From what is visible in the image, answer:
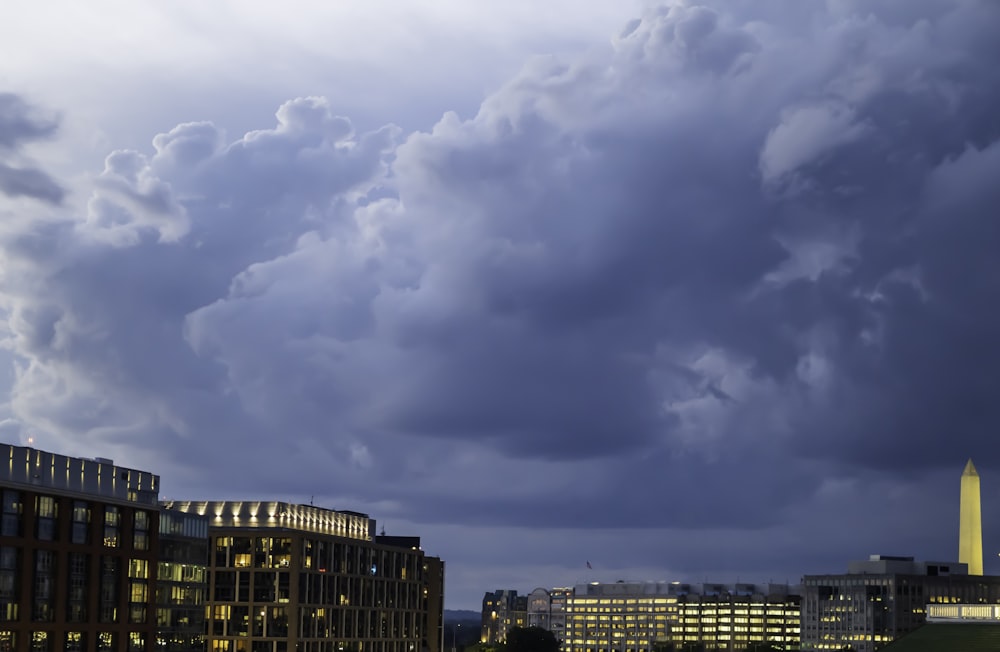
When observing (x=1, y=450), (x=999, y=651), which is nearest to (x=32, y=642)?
(x=1, y=450)

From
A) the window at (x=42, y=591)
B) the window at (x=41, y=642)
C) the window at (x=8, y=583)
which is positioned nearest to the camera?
the window at (x=8, y=583)

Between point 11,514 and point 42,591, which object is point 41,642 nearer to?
point 42,591

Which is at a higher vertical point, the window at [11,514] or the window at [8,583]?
the window at [11,514]

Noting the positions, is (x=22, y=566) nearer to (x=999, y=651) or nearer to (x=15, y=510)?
(x=15, y=510)

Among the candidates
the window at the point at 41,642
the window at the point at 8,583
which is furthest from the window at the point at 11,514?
the window at the point at 41,642

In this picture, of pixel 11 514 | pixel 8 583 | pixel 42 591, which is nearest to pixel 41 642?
pixel 42 591

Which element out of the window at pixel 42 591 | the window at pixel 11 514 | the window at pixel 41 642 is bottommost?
the window at pixel 41 642

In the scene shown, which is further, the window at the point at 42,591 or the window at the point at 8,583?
the window at the point at 42,591

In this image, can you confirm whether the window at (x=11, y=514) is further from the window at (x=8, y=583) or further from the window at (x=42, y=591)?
the window at (x=42, y=591)

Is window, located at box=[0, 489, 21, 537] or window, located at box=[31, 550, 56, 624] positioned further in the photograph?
window, located at box=[31, 550, 56, 624]

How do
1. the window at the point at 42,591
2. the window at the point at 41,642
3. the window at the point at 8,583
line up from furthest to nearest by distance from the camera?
the window at the point at 42,591, the window at the point at 41,642, the window at the point at 8,583

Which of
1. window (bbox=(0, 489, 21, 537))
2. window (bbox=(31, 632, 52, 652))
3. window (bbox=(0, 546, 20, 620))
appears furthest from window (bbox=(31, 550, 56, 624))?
window (bbox=(0, 489, 21, 537))

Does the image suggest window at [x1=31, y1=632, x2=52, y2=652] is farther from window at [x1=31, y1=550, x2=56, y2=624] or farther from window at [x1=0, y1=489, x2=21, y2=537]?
window at [x1=0, y1=489, x2=21, y2=537]

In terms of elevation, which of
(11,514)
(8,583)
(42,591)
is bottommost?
(42,591)
